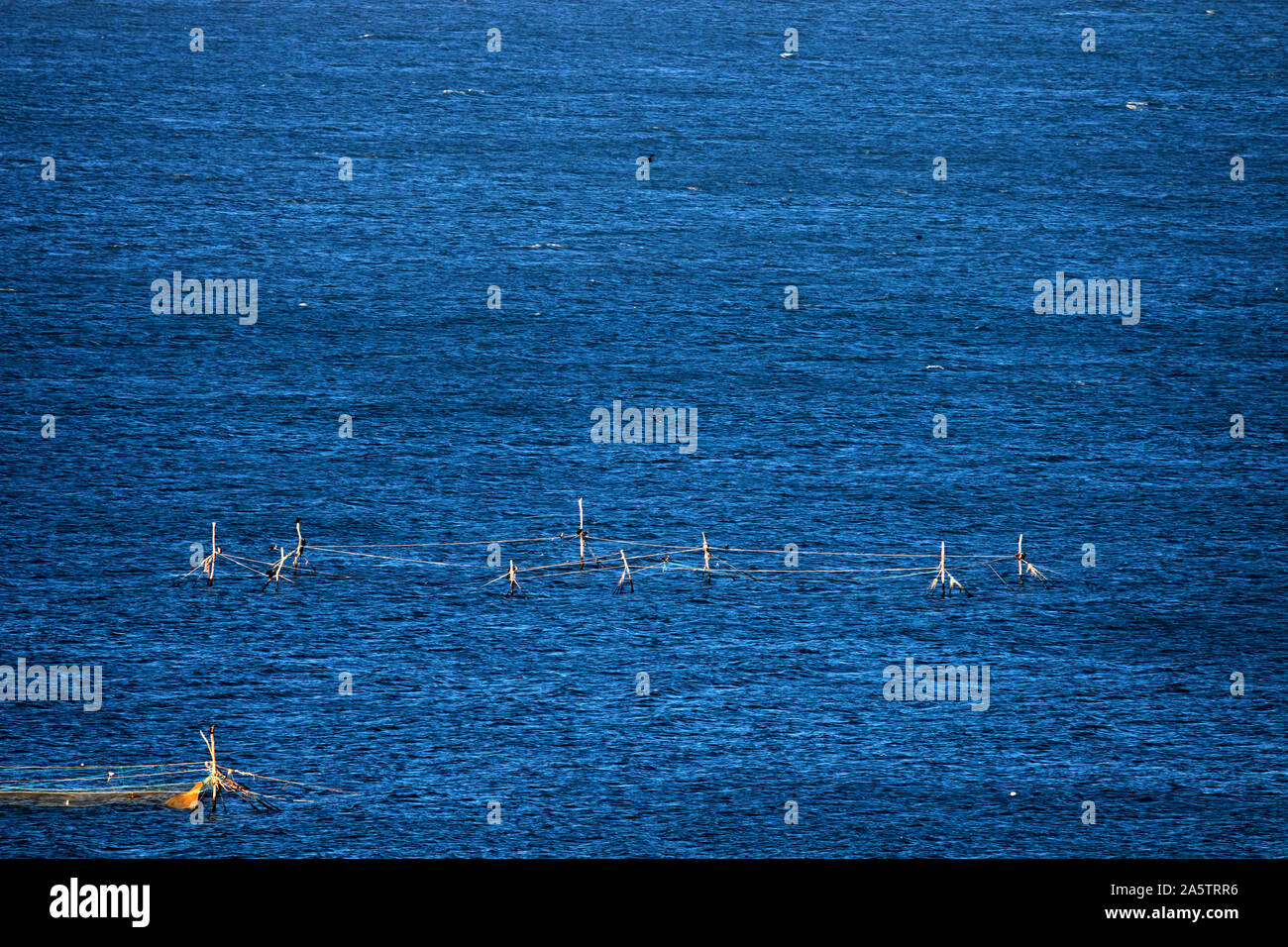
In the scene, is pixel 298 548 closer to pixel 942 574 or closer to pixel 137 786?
pixel 137 786

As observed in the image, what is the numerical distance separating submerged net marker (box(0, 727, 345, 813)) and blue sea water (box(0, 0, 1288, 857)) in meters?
0.04

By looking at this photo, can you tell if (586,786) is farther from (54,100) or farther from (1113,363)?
(54,100)

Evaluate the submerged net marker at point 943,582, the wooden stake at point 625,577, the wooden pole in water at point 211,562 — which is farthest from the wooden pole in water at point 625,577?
the wooden pole in water at point 211,562

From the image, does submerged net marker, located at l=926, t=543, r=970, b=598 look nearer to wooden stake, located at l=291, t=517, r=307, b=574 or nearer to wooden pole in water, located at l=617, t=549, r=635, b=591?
wooden pole in water, located at l=617, t=549, r=635, b=591

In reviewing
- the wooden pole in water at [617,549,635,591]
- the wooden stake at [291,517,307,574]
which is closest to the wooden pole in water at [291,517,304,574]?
the wooden stake at [291,517,307,574]

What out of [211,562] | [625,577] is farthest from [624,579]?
[211,562]

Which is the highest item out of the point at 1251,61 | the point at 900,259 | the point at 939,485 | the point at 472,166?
the point at 1251,61

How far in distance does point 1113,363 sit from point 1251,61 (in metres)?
2.71

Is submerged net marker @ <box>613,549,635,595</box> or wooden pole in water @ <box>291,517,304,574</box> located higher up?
wooden pole in water @ <box>291,517,304,574</box>

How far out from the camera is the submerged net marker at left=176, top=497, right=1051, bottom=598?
4047 millimetres

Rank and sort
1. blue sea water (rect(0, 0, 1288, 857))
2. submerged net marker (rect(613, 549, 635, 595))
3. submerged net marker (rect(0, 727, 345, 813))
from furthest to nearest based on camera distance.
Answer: submerged net marker (rect(613, 549, 635, 595)) < blue sea water (rect(0, 0, 1288, 857)) < submerged net marker (rect(0, 727, 345, 813))

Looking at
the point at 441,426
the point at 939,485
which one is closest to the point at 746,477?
the point at 939,485

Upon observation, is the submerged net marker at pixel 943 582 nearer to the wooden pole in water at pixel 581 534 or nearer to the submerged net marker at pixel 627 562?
the submerged net marker at pixel 627 562

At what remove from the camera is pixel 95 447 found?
178 inches
